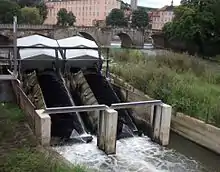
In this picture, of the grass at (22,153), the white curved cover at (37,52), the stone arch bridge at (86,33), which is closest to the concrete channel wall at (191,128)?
the white curved cover at (37,52)

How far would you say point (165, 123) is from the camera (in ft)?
51.0

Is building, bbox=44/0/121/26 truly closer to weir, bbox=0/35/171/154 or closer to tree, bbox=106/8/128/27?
tree, bbox=106/8/128/27

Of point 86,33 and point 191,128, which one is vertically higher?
point 86,33

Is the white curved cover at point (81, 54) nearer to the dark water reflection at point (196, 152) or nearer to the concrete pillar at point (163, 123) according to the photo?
the concrete pillar at point (163, 123)

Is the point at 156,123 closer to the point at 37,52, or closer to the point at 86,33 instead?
the point at 37,52

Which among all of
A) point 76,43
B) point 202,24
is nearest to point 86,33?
point 202,24

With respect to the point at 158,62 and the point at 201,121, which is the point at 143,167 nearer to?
the point at 201,121

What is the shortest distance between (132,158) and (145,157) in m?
0.56

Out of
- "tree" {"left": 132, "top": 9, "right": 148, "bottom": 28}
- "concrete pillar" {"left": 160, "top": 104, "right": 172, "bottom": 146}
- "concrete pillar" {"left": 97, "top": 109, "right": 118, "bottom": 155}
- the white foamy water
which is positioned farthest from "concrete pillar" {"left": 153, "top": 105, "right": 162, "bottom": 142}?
"tree" {"left": 132, "top": 9, "right": 148, "bottom": 28}

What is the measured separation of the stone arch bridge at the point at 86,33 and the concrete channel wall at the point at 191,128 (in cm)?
3302

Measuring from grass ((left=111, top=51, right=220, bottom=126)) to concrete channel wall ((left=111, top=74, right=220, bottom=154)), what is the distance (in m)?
0.32

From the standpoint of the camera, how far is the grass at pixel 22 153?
7746 millimetres

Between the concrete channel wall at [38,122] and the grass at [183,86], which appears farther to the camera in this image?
the grass at [183,86]

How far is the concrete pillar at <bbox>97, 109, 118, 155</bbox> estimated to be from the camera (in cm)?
1398
